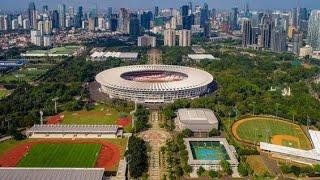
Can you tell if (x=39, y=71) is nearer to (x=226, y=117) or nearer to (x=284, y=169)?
(x=226, y=117)

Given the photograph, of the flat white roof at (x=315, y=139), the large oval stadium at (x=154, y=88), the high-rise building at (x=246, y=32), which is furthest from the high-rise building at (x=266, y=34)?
the flat white roof at (x=315, y=139)

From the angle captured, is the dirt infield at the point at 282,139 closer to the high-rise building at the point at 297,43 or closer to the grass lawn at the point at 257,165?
the grass lawn at the point at 257,165

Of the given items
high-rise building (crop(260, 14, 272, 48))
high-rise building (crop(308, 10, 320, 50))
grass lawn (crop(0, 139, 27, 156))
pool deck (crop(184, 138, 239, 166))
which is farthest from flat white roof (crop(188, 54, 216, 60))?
grass lawn (crop(0, 139, 27, 156))

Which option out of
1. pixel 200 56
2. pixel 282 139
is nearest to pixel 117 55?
pixel 200 56

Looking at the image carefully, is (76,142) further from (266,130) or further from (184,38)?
(184,38)

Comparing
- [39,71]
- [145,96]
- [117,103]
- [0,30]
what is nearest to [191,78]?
[145,96]

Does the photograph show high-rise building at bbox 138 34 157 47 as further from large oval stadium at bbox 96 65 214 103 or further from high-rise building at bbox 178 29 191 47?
large oval stadium at bbox 96 65 214 103
